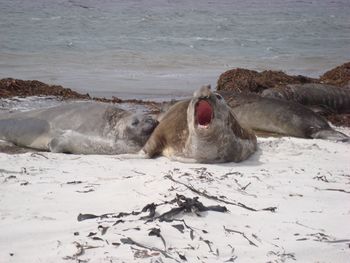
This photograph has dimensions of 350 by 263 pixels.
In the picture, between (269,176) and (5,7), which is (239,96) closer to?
(269,176)

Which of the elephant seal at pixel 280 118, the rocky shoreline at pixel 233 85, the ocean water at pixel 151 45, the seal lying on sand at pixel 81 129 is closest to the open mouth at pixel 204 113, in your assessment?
the seal lying on sand at pixel 81 129

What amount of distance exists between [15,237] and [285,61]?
53.9 ft

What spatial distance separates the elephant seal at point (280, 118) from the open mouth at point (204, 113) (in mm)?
1783

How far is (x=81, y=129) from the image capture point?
642 centimetres

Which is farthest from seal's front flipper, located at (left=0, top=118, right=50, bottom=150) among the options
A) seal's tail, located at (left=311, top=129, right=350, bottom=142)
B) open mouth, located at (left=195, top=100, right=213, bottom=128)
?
seal's tail, located at (left=311, top=129, right=350, bottom=142)

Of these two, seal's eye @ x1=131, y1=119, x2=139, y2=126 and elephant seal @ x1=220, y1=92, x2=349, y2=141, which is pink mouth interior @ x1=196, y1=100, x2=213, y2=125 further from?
elephant seal @ x1=220, y1=92, x2=349, y2=141

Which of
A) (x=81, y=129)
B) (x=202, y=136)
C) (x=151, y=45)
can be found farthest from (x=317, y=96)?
(x=151, y=45)

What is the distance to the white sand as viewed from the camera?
3154mm

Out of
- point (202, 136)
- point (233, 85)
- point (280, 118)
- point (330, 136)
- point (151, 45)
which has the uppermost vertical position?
point (151, 45)

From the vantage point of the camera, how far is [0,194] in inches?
160

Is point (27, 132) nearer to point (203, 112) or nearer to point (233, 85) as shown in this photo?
point (203, 112)

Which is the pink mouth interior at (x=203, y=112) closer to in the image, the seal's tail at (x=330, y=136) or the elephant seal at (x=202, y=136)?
the elephant seal at (x=202, y=136)

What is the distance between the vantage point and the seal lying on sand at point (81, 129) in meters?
6.25

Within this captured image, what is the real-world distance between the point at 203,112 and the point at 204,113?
24 millimetres
